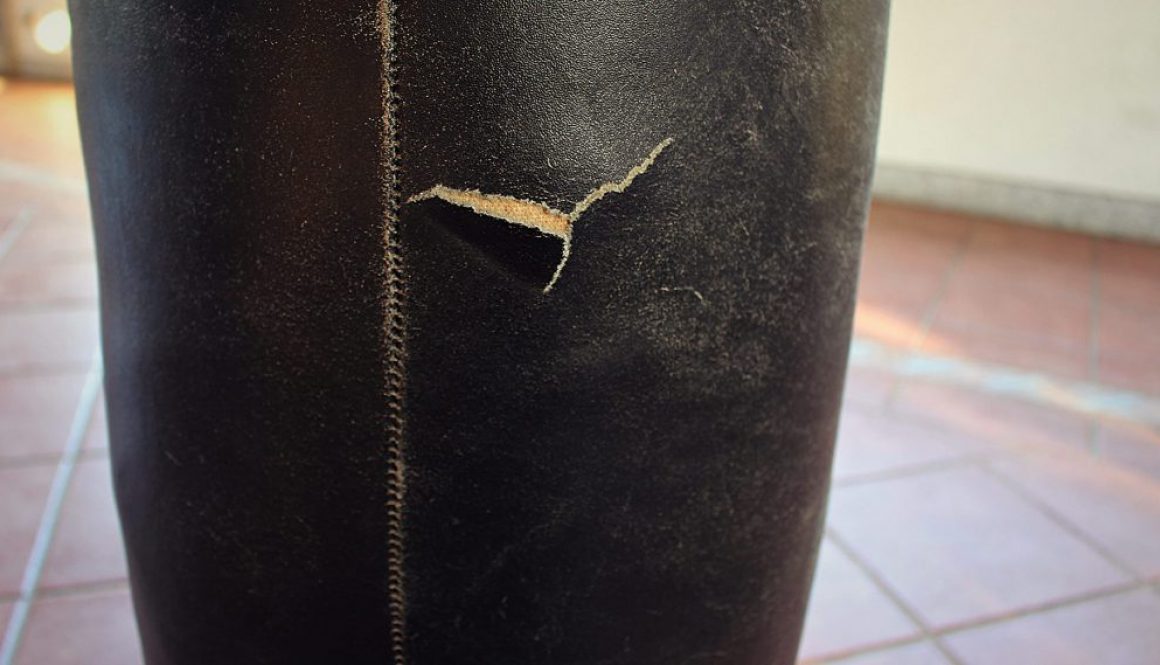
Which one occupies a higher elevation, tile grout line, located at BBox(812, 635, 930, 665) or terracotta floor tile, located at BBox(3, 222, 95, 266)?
terracotta floor tile, located at BBox(3, 222, 95, 266)

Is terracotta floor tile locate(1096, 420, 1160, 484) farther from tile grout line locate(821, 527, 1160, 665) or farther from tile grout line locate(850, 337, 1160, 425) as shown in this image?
tile grout line locate(821, 527, 1160, 665)

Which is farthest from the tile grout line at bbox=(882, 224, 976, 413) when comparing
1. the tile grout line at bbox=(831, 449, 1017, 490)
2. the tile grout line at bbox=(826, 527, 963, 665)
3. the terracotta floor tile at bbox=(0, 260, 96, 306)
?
the terracotta floor tile at bbox=(0, 260, 96, 306)

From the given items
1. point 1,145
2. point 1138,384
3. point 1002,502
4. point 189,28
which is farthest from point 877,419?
point 1,145

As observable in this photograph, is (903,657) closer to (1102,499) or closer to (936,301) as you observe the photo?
(1102,499)

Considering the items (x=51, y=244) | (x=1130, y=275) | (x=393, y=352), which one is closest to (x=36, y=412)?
(x=51, y=244)

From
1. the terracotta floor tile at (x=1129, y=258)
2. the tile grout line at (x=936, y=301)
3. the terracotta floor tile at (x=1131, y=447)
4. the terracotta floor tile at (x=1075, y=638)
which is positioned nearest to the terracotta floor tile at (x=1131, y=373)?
the terracotta floor tile at (x=1131, y=447)
